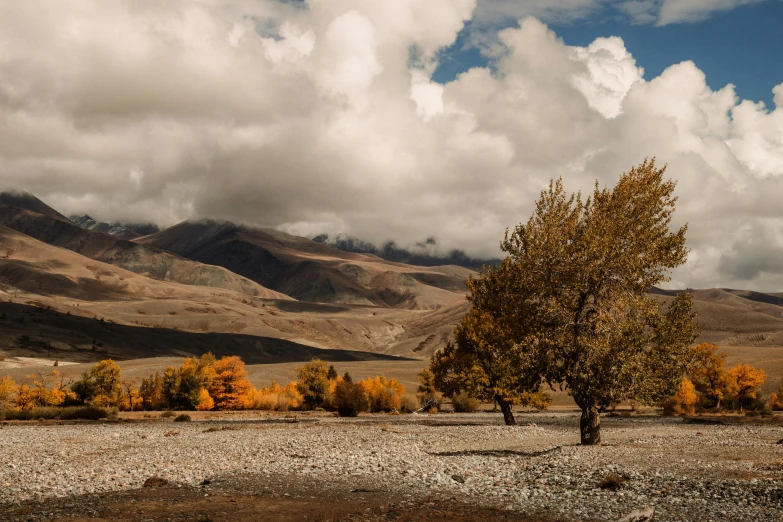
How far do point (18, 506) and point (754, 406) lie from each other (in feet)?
285

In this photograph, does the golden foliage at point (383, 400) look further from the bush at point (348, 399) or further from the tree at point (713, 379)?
the tree at point (713, 379)

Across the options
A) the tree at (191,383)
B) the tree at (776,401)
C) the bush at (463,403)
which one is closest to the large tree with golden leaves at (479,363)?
the bush at (463,403)

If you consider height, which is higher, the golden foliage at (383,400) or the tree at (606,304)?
the tree at (606,304)

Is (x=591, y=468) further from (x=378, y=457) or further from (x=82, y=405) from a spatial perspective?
(x=82, y=405)

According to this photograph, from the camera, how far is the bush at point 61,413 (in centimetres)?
6272

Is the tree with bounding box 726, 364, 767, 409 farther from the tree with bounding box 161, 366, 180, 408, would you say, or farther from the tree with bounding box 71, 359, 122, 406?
the tree with bounding box 71, 359, 122, 406

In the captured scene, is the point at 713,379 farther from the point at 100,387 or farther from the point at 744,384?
the point at 100,387

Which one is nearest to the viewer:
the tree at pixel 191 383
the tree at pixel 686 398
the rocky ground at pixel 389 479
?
the rocky ground at pixel 389 479

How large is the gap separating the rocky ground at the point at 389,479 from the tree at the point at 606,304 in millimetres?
3340

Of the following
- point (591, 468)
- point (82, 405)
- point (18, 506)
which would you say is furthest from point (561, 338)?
point (82, 405)

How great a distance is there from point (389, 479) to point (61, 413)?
174 feet

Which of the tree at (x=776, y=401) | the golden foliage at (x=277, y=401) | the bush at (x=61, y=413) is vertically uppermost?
the tree at (x=776, y=401)

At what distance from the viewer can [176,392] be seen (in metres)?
79.2

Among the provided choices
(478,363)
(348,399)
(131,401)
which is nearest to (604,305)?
(478,363)
